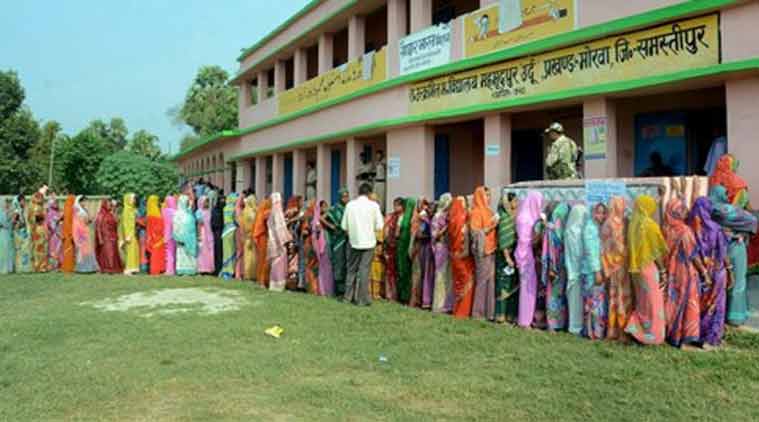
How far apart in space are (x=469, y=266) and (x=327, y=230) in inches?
106

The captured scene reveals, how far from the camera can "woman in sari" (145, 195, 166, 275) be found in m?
12.1

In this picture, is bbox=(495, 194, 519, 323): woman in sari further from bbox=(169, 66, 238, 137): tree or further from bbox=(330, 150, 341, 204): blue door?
bbox=(169, 66, 238, 137): tree

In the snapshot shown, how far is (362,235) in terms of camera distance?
8.41 meters

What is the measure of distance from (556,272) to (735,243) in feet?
5.59

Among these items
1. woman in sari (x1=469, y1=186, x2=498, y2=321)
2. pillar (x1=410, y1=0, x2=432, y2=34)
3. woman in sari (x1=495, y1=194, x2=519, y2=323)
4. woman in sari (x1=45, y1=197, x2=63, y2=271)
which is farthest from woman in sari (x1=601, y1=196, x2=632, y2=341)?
woman in sari (x1=45, y1=197, x2=63, y2=271)

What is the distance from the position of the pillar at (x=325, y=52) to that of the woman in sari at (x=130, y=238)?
7.77m

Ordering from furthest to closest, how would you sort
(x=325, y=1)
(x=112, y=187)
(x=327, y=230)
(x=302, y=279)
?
(x=112, y=187) < (x=325, y=1) < (x=302, y=279) < (x=327, y=230)

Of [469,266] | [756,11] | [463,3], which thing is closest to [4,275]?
[469,266]

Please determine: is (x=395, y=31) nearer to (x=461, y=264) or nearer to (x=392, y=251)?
(x=392, y=251)

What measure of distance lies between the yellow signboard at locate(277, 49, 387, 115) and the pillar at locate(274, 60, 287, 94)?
0.93 meters

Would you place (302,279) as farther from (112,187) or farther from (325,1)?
(112,187)

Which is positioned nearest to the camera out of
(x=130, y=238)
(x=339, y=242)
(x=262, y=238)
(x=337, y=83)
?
(x=339, y=242)

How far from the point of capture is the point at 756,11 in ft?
25.2

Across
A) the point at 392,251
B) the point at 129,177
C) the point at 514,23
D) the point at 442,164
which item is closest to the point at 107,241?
the point at 392,251
